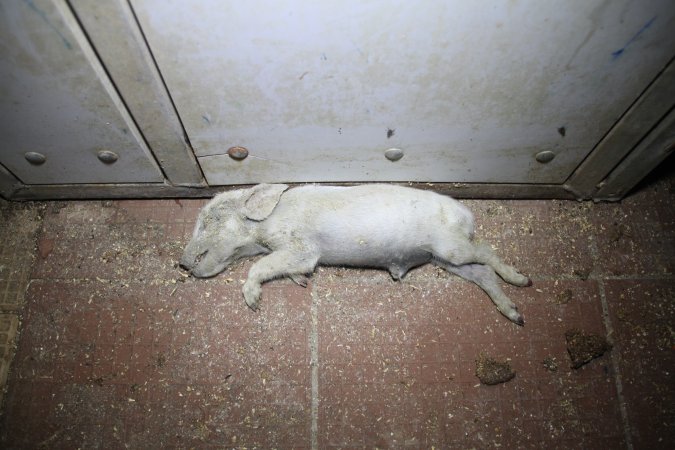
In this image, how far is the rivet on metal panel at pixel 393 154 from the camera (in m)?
3.18

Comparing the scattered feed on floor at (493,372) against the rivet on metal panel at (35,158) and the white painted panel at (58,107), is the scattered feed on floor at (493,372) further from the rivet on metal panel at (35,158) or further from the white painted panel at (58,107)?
the rivet on metal panel at (35,158)

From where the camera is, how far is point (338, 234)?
3.06 metres

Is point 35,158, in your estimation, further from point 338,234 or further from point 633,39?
point 633,39

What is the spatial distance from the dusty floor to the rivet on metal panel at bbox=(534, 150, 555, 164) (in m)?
0.53

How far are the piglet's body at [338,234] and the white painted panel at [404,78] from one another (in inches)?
11.9

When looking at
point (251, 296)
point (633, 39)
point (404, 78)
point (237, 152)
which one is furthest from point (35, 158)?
point (633, 39)

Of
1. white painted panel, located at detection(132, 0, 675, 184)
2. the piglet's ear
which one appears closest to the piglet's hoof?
the piglet's ear

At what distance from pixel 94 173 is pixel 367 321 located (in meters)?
2.35

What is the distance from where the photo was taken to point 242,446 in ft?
10.3

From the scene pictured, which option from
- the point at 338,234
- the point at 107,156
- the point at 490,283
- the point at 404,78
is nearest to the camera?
the point at 404,78

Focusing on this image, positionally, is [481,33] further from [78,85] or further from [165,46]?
[78,85]

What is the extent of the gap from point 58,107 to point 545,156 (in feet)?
10.6

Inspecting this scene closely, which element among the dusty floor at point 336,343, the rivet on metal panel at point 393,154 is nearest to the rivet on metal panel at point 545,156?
the dusty floor at point 336,343

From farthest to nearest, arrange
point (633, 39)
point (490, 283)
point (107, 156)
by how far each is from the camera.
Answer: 1. point (490, 283)
2. point (107, 156)
3. point (633, 39)
